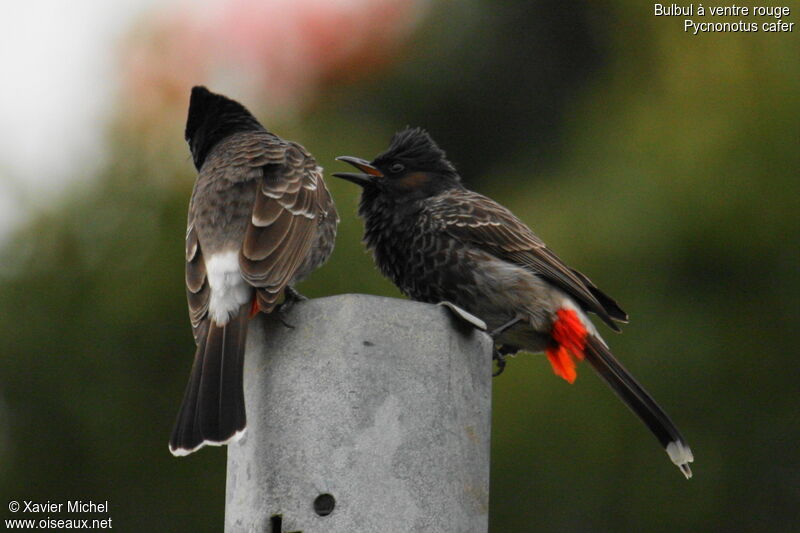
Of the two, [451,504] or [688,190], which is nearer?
[451,504]

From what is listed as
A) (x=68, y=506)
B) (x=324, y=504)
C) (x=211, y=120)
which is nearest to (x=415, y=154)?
(x=211, y=120)

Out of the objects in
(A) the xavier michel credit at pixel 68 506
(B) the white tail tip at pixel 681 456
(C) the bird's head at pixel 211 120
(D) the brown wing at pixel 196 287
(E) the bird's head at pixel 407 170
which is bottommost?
(A) the xavier michel credit at pixel 68 506

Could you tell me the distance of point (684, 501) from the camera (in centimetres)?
668

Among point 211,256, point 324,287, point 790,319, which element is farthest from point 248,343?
point 790,319

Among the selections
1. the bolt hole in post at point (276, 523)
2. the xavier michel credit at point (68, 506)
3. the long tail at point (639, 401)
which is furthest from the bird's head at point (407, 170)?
the bolt hole in post at point (276, 523)

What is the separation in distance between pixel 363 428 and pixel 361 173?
8.26 ft

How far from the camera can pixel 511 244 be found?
234 inches

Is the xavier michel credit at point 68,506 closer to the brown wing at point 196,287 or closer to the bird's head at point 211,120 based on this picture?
the bird's head at point 211,120

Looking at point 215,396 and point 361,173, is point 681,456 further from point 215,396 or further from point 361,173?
point 215,396

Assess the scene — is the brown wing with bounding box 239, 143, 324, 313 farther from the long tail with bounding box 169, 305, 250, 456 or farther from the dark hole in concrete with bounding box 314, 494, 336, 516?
the dark hole in concrete with bounding box 314, 494, 336, 516

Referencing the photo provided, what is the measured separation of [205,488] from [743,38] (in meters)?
3.97

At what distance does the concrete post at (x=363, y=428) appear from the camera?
3.61 metres

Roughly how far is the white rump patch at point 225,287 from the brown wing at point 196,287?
29mm

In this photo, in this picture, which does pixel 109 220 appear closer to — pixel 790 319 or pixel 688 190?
pixel 688 190
